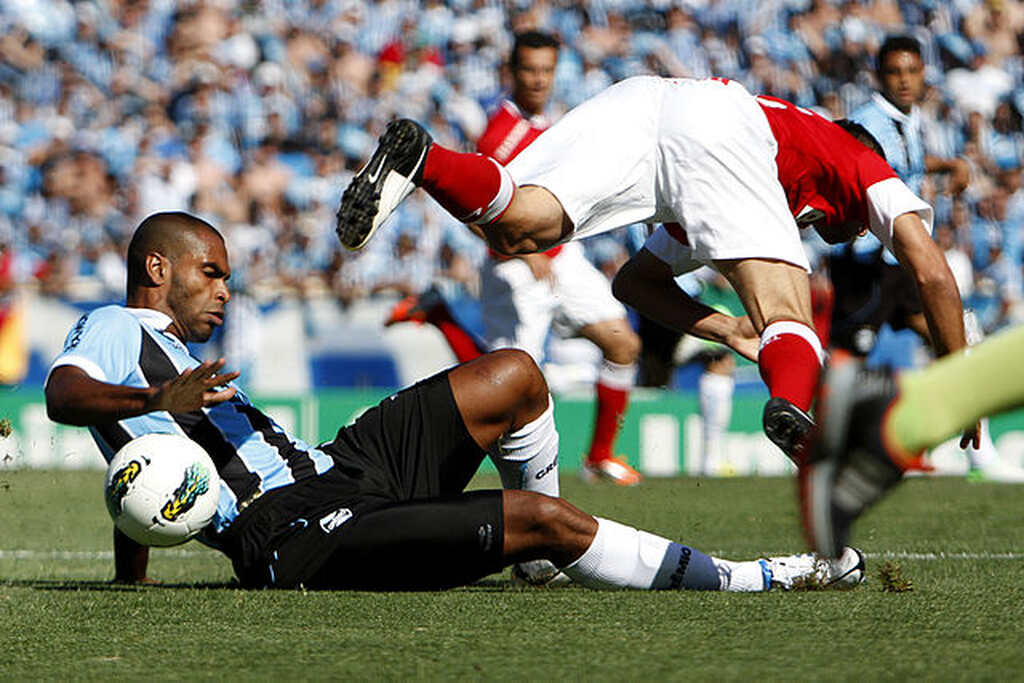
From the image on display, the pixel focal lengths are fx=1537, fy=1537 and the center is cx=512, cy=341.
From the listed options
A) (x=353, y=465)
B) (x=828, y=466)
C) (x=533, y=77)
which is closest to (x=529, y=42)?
(x=533, y=77)

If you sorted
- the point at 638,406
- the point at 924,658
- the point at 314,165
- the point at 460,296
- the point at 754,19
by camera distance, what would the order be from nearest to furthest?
1. the point at 924,658
2. the point at 638,406
3. the point at 460,296
4. the point at 314,165
5. the point at 754,19

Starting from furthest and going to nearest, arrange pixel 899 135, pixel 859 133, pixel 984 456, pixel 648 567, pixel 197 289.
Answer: pixel 984 456, pixel 899 135, pixel 859 133, pixel 197 289, pixel 648 567

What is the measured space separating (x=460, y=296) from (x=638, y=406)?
1922mm

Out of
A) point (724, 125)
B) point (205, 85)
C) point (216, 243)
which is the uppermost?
point (205, 85)

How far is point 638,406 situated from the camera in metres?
12.1

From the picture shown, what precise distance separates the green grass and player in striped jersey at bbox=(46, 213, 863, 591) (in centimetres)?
11

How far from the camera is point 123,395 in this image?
4.21 m

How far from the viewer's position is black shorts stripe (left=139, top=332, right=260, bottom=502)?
4590 millimetres

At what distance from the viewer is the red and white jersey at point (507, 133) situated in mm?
8852

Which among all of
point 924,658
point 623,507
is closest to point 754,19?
point 623,507

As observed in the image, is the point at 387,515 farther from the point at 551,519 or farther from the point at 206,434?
the point at 206,434

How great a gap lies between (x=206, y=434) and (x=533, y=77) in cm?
490

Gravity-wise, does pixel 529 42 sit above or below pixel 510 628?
above

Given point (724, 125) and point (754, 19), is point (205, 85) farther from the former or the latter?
point (724, 125)
